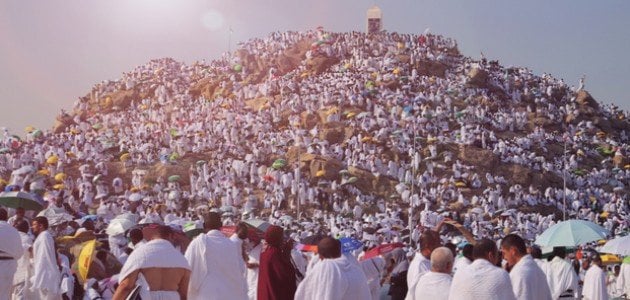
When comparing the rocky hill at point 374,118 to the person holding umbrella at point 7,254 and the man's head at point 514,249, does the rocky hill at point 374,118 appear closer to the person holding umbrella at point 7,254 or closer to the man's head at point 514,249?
the person holding umbrella at point 7,254

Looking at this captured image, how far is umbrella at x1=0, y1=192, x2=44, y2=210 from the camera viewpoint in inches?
617

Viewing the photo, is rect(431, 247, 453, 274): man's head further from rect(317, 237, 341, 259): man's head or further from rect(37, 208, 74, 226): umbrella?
rect(37, 208, 74, 226): umbrella

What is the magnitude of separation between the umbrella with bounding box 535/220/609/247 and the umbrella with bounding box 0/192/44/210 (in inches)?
359

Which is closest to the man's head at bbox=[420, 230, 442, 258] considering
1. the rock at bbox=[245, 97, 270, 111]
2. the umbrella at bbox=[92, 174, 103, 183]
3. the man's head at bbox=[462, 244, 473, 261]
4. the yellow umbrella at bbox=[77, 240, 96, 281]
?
the man's head at bbox=[462, 244, 473, 261]

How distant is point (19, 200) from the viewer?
15.9 meters

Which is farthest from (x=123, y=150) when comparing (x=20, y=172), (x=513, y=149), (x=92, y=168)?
(x=513, y=149)

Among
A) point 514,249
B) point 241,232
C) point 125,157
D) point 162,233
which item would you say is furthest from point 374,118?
point 162,233

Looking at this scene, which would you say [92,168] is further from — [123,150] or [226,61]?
[226,61]

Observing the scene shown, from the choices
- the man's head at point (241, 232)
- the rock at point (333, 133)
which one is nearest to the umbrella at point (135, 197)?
the rock at point (333, 133)

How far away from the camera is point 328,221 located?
41375 mm

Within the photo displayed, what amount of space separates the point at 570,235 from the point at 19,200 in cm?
950

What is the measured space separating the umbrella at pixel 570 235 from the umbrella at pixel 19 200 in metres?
9.11

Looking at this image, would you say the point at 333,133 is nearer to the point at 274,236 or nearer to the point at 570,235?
the point at 570,235

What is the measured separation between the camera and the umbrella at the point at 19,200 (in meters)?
15.7
